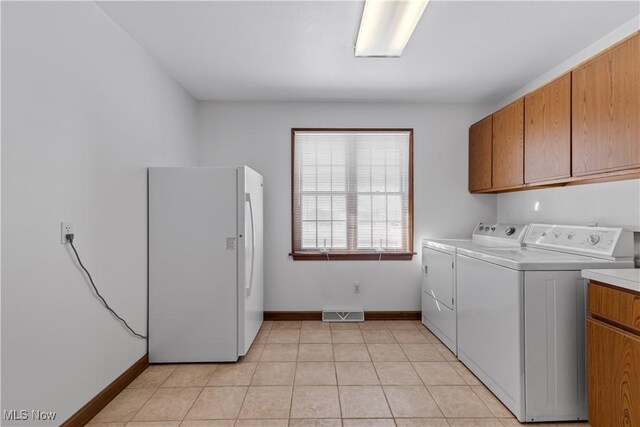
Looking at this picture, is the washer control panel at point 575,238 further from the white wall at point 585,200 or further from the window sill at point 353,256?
the window sill at point 353,256

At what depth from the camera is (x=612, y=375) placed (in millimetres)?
1584

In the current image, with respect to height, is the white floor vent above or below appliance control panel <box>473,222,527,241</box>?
below

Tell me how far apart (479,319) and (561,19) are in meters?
2.10

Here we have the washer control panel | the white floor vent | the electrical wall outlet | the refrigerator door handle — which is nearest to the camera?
the electrical wall outlet

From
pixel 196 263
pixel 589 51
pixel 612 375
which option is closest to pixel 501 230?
pixel 589 51

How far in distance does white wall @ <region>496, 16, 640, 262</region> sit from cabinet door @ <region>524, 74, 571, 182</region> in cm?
34

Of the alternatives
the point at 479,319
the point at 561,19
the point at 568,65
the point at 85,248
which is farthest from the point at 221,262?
the point at 568,65

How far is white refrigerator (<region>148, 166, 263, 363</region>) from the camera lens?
2580 millimetres

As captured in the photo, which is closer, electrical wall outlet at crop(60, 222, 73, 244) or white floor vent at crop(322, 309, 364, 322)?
electrical wall outlet at crop(60, 222, 73, 244)

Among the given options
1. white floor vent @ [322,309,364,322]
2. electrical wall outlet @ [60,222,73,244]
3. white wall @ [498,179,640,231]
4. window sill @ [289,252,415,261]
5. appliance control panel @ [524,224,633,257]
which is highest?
white wall @ [498,179,640,231]

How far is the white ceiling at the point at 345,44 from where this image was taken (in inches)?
79.1

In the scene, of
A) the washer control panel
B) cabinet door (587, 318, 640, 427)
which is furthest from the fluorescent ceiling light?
cabinet door (587, 318, 640, 427)

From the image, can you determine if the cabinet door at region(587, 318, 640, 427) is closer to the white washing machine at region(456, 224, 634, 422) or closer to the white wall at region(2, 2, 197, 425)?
the white washing machine at region(456, 224, 634, 422)

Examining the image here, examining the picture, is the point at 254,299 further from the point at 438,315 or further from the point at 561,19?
the point at 561,19
